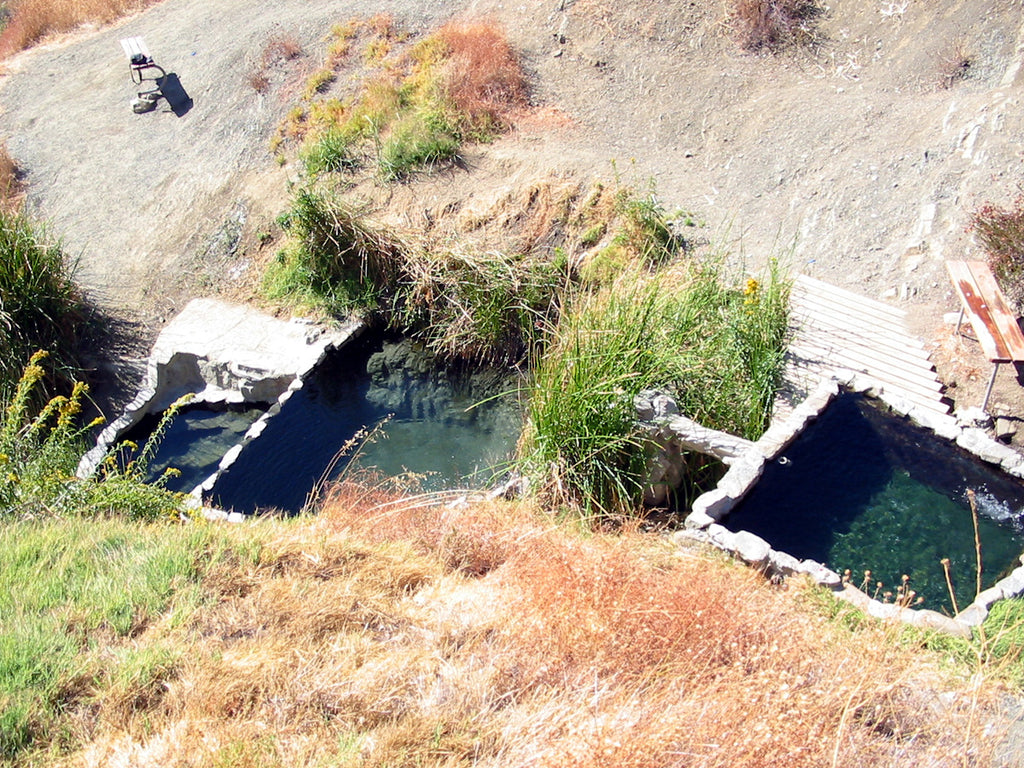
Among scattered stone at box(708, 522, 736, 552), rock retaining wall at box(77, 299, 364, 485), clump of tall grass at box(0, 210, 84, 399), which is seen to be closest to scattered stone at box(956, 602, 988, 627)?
scattered stone at box(708, 522, 736, 552)

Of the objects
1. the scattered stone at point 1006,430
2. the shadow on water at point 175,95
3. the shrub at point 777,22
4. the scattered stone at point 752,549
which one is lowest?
the scattered stone at point 1006,430

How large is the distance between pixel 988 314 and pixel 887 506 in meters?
1.84

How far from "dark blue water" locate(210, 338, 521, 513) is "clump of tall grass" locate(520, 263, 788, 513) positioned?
2.86 feet

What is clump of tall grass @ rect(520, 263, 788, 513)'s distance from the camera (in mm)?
5301

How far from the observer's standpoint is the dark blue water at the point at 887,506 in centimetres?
469

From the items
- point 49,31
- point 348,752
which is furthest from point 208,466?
point 49,31

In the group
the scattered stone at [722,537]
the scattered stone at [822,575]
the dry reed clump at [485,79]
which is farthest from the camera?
the dry reed clump at [485,79]

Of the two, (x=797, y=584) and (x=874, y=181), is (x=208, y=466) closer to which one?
(x=797, y=584)

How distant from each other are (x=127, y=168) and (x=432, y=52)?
4.02 metres

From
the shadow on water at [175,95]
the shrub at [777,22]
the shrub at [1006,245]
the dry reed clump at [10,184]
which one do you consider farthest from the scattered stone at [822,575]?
the shadow on water at [175,95]

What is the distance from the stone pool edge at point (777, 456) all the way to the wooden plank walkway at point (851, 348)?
303 mm

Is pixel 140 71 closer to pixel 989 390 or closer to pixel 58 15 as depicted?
pixel 58 15

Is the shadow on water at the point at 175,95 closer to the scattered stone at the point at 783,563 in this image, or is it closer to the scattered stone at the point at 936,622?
the scattered stone at the point at 783,563

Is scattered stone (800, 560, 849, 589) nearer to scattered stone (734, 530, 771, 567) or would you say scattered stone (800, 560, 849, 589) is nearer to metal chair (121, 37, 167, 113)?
scattered stone (734, 530, 771, 567)
